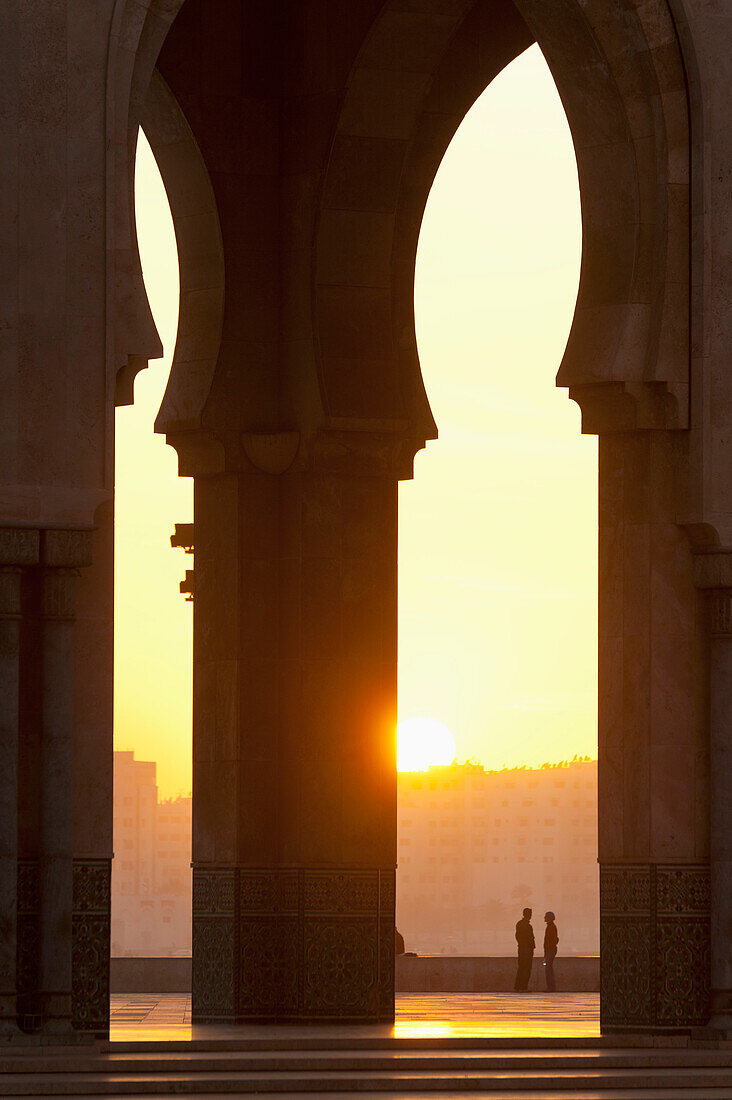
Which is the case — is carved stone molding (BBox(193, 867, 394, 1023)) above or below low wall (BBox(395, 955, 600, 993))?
above

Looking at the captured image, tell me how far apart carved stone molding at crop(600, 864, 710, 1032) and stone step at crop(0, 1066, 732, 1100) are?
137 cm

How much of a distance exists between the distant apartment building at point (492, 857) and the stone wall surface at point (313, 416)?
115 m

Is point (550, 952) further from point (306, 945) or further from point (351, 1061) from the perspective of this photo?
point (351, 1061)

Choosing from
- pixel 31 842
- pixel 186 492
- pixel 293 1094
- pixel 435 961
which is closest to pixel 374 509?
pixel 31 842

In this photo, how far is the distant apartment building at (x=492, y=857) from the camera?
138625 mm

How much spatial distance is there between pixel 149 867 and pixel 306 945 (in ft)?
380

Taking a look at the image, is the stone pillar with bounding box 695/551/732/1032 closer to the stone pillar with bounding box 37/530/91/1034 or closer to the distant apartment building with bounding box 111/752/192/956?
the stone pillar with bounding box 37/530/91/1034

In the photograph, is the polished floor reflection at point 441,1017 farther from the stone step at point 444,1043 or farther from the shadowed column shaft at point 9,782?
the shadowed column shaft at point 9,782

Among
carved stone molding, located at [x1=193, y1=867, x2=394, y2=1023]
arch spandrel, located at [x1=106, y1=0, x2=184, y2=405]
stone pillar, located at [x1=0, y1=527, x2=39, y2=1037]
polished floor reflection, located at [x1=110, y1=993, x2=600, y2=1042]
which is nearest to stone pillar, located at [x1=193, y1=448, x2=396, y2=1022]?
carved stone molding, located at [x1=193, y1=867, x2=394, y2=1023]

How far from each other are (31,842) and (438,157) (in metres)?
7.88

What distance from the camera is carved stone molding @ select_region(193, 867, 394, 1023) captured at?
1992 centimetres

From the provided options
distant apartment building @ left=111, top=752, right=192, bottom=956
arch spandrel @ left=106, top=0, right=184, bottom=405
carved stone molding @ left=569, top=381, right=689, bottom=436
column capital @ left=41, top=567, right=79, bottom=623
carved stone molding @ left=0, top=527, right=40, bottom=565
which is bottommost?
distant apartment building @ left=111, top=752, right=192, bottom=956

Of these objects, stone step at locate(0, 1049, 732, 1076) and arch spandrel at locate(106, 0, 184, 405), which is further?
arch spandrel at locate(106, 0, 184, 405)

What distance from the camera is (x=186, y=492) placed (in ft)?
151
